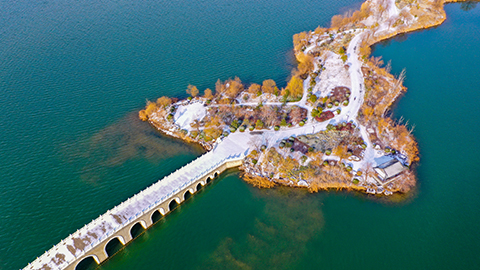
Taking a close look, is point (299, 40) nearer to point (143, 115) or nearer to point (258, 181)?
point (143, 115)

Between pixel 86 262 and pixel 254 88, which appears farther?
pixel 254 88

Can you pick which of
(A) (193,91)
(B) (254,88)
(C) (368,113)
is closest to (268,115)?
(B) (254,88)

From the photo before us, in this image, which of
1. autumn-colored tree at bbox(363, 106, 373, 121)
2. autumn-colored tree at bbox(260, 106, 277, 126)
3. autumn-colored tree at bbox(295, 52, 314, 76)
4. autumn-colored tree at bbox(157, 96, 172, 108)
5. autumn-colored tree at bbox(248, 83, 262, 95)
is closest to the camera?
autumn-colored tree at bbox(260, 106, 277, 126)

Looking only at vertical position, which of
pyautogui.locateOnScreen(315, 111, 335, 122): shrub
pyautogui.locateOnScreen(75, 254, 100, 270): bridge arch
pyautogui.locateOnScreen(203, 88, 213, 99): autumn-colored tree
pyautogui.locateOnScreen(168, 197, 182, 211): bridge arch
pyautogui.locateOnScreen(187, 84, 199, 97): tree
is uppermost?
pyautogui.locateOnScreen(187, 84, 199, 97): tree

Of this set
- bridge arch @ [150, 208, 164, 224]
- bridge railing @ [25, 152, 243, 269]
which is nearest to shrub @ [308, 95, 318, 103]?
bridge railing @ [25, 152, 243, 269]

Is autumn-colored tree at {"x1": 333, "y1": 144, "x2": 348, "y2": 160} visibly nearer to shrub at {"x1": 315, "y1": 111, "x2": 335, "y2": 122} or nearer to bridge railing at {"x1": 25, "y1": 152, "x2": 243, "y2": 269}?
shrub at {"x1": 315, "y1": 111, "x2": 335, "y2": 122}

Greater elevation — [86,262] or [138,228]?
[138,228]

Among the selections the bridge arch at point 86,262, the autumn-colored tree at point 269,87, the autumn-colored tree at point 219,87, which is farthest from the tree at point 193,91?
the bridge arch at point 86,262
